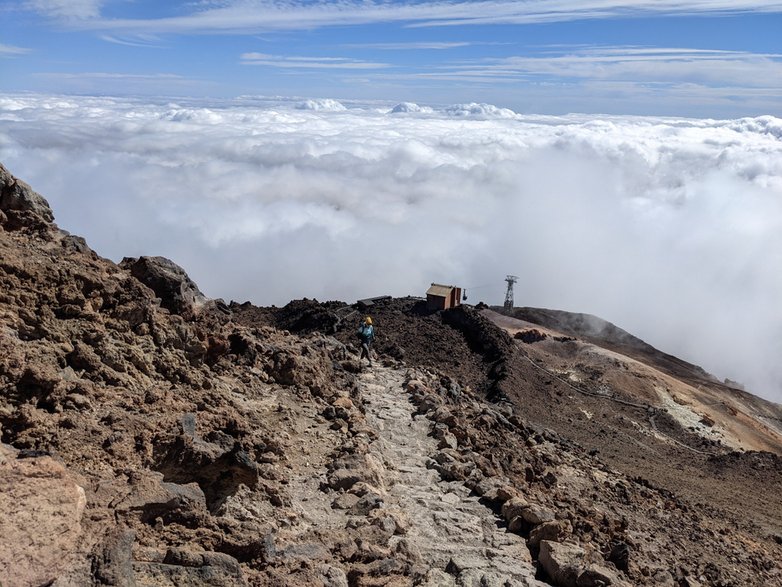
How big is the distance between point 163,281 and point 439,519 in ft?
18.5

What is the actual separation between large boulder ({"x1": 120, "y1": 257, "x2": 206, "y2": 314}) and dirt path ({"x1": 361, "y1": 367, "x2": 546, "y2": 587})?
385 centimetres

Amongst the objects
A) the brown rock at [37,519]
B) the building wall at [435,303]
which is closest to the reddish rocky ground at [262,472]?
the brown rock at [37,519]

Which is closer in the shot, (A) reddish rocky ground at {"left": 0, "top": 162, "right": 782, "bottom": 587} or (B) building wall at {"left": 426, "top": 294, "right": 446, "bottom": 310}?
(A) reddish rocky ground at {"left": 0, "top": 162, "right": 782, "bottom": 587}

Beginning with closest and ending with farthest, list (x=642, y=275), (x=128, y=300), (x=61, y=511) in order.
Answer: (x=61, y=511) < (x=128, y=300) < (x=642, y=275)

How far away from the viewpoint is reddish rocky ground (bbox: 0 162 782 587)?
555 centimetres

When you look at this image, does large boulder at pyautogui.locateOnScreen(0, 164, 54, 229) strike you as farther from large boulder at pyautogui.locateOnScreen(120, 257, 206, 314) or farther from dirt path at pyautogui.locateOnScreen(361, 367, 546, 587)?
dirt path at pyautogui.locateOnScreen(361, 367, 546, 587)

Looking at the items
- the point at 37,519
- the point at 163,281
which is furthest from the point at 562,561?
the point at 163,281

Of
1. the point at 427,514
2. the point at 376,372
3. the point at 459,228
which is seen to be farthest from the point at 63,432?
the point at 459,228

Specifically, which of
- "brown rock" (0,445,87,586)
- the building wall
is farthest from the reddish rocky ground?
the building wall

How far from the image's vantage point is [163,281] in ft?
36.1

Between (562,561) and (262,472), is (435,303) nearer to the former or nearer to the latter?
(262,472)

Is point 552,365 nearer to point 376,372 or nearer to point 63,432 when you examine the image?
point 376,372

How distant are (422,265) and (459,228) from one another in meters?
30.0

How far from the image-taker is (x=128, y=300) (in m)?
9.00
